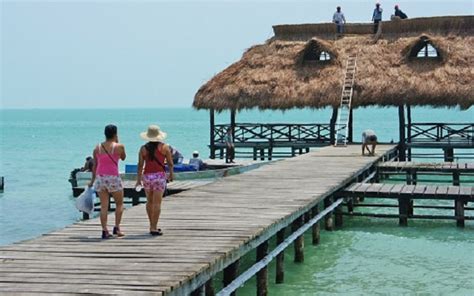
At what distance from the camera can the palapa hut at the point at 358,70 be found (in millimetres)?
24734

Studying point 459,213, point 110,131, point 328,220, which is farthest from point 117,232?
point 459,213

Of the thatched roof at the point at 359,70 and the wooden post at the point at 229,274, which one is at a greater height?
the thatched roof at the point at 359,70

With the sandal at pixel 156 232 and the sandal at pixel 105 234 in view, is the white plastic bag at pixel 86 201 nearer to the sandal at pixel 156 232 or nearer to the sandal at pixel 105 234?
the sandal at pixel 105 234

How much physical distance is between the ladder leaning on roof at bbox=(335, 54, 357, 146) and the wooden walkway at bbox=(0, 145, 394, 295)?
37.5ft

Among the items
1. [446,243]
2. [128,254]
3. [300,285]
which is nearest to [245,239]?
[128,254]

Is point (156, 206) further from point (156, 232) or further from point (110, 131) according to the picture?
point (110, 131)

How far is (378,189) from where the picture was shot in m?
15.5

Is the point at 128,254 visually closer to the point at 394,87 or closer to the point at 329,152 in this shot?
the point at 329,152

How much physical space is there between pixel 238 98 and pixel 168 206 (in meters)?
15.2

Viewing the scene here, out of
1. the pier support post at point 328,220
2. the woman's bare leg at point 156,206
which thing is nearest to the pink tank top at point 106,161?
the woman's bare leg at point 156,206

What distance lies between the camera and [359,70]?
25812mm

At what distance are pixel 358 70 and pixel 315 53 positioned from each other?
2.46 meters

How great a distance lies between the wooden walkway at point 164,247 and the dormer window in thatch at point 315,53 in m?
14.2

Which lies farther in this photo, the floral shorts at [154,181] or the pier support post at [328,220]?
the pier support post at [328,220]
